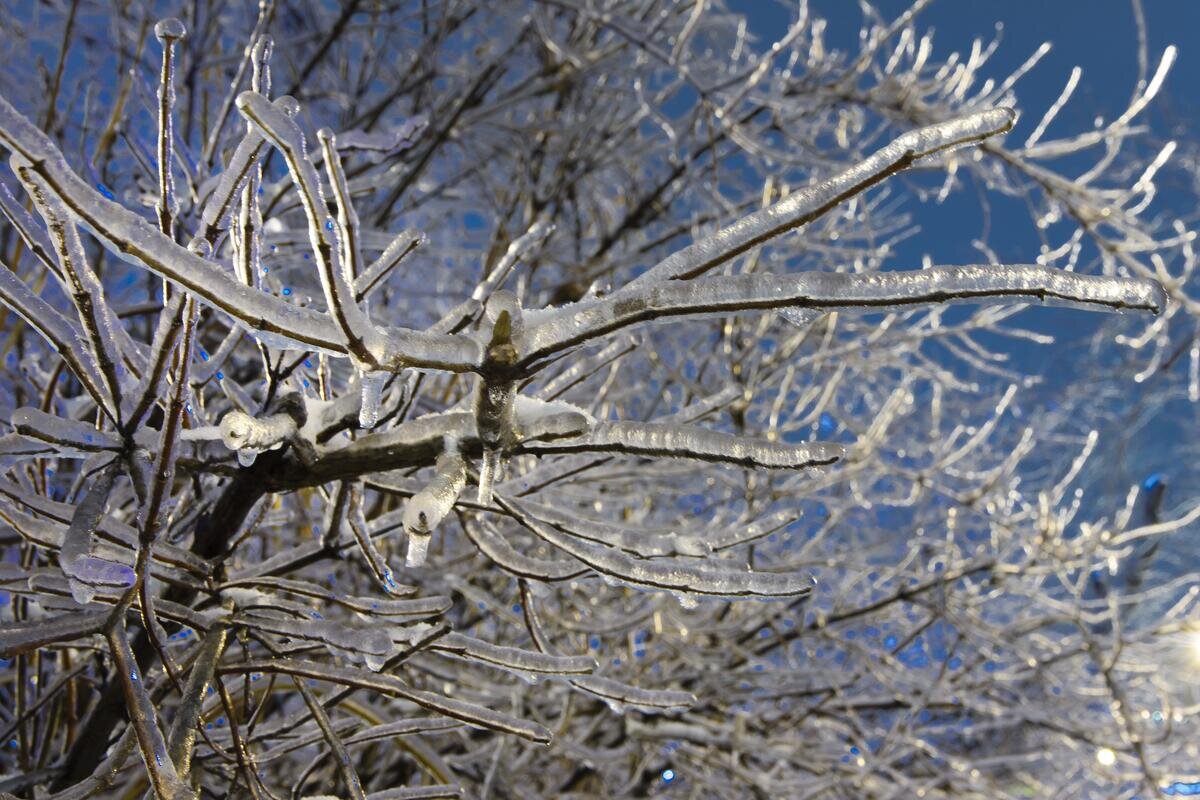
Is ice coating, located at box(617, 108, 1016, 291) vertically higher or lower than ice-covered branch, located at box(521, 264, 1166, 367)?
higher

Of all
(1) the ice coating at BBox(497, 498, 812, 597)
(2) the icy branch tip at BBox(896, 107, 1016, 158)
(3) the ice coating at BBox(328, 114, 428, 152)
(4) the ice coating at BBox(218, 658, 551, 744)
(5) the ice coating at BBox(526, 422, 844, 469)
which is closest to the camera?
(2) the icy branch tip at BBox(896, 107, 1016, 158)

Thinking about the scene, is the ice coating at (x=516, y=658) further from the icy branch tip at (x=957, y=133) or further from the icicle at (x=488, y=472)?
the icy branch tip at (x=957, y=133)

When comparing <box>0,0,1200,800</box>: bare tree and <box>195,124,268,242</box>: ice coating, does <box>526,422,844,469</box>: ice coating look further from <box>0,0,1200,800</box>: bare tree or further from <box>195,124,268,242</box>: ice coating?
<box>195,124,268,242</box>: ice coating

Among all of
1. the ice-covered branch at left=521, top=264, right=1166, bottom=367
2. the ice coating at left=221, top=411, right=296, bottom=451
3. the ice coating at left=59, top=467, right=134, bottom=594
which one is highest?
the ice-covered branch at left=521, top=264, right=1166, bottom=367

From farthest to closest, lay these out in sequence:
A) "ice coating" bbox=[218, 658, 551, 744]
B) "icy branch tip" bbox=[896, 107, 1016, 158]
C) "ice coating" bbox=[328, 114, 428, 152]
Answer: "ice coating" bbox=[328, 114, 428, 152] → "ice coating" bbox=[218, 658, 551, 744] → "icy branch tip" bbox=[896, 107, 1016, 158]

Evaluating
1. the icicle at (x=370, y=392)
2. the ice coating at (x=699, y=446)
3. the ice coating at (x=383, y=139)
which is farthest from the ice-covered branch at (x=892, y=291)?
the ice coating at (x=383, y=139)

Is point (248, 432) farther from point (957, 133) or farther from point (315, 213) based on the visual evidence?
point (957, 133)

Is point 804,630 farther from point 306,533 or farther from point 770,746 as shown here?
point 306,533

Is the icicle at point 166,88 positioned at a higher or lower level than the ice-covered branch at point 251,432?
higher

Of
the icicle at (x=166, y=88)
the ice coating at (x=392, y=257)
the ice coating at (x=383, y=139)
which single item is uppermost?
the ice coating at (x=383, y=139)

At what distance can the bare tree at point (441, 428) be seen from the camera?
0.67 m

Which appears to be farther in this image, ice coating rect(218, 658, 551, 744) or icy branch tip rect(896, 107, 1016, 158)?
ice coating rect(218, 658, 551, 744)

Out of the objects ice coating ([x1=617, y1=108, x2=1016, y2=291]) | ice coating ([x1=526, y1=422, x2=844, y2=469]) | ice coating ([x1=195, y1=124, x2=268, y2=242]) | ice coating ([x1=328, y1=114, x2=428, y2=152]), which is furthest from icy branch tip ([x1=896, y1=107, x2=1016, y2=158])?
ice coating ([x1=328, y1=114, x2=428, y2=152])

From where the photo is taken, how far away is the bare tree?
0.67m
